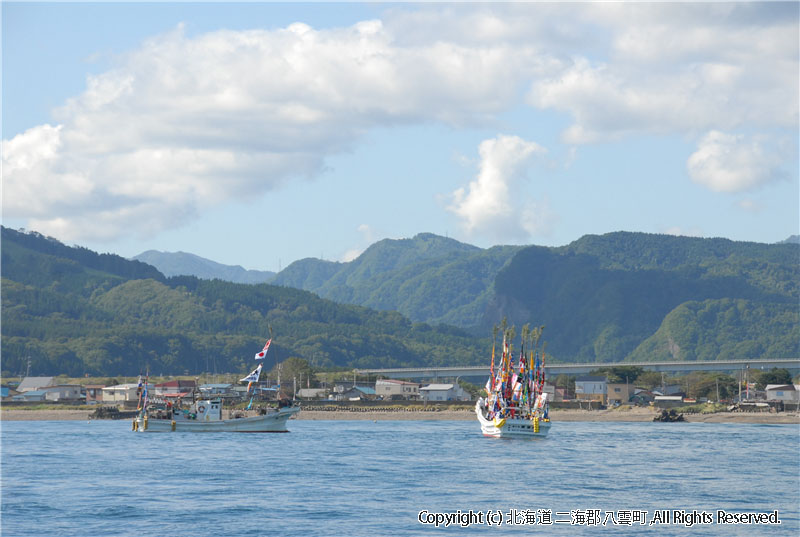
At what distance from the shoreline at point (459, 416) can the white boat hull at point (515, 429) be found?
5358cm

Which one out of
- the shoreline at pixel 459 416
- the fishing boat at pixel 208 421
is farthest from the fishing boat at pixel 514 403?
the shoreline at pixel 459 416

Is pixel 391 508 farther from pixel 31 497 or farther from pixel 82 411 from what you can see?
pixel 82 411

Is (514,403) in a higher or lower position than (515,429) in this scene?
higher

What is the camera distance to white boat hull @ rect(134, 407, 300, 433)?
13438 cm

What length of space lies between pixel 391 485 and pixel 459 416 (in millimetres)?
115396

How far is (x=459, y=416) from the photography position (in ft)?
610

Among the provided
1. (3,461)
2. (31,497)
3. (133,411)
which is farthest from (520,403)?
(133,411)

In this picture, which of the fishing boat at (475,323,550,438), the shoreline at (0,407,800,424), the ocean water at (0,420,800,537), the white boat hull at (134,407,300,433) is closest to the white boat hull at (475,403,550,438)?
the fishing boat at (475,323,550,438)

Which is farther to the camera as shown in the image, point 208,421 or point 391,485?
point 208,421

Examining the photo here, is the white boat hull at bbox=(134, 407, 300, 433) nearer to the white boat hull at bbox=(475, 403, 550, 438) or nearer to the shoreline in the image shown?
the white boat hull at bbox=(475, 403, 550, 438)

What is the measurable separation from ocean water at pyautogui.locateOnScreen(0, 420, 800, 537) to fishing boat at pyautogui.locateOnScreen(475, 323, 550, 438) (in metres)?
2.49

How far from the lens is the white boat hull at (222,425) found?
134 meters

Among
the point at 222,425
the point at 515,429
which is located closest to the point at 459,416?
the point at 222,425

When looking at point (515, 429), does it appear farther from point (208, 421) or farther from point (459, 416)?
point (459, 416)
